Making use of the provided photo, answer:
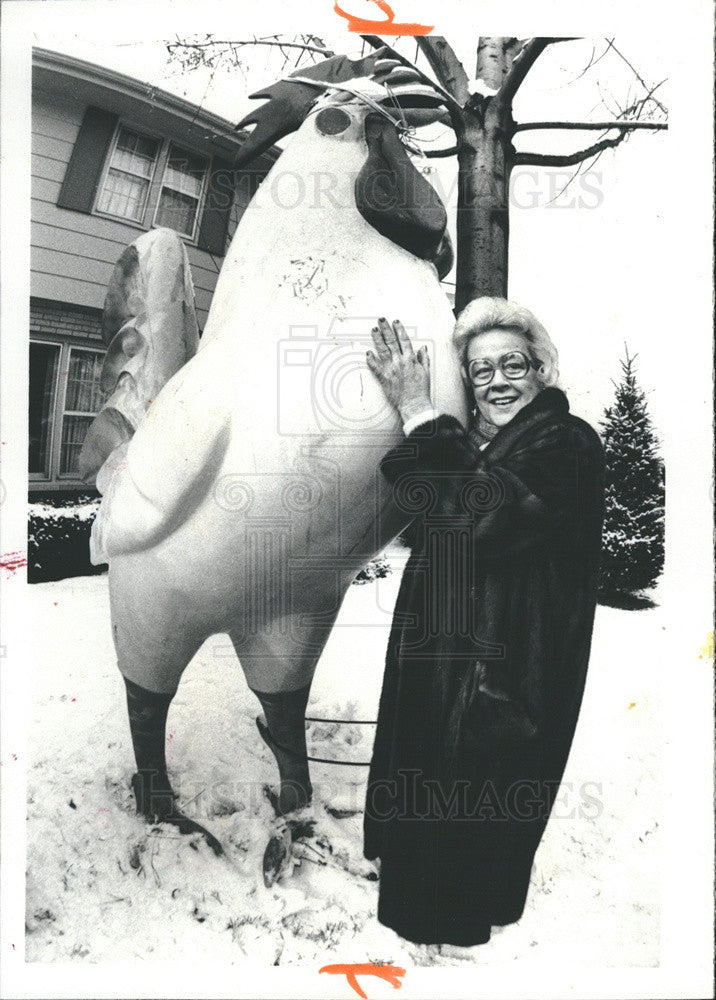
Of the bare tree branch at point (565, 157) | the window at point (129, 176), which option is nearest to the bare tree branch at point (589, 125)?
the bare tree branch at point (565, 157)

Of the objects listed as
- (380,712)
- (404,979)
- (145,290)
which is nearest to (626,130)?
(145,290)

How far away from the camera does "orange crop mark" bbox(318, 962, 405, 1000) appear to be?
6.40 feet

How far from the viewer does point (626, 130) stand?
2014mm

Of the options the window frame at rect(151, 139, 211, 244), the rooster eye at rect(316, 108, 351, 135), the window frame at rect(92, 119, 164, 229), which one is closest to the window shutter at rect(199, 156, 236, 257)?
the window frame at rect(151, 139, 211, 244)

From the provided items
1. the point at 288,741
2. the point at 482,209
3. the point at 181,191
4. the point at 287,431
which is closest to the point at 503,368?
the point at 482,209

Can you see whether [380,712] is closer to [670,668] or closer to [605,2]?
[670,668]

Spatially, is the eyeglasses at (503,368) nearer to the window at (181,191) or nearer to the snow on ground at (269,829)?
the snow on ground at (269,829)

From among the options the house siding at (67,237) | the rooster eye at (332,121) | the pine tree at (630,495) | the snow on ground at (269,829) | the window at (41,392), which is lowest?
the snow on ground at (269,829)

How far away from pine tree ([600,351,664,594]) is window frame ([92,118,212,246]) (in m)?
1.10

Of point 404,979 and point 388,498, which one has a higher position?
point 388,498

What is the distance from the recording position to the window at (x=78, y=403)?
203 cm

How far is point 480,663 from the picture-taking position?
6.19 feet

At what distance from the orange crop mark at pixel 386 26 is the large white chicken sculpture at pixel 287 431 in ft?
0.28

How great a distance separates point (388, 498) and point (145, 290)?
2.57ft
